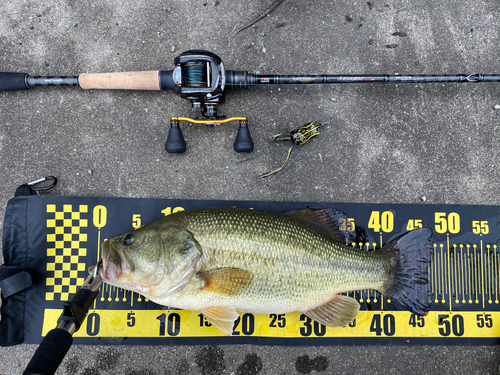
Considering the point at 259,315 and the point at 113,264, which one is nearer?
the point at 113,264

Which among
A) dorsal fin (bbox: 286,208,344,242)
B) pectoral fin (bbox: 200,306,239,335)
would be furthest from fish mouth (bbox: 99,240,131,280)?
dorsal fin (bbox: 286,208,344,242)

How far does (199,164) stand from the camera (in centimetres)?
264

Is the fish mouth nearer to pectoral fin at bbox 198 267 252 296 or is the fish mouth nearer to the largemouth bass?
the largemouth bass

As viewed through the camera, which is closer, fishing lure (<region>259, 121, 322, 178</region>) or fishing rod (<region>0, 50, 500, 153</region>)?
fishing rod (<region>0, 50, 500, 153</region>)

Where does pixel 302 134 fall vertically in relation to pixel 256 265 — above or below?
above

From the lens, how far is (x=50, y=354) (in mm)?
1521

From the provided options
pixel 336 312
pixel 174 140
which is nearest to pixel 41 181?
pixel 174 140

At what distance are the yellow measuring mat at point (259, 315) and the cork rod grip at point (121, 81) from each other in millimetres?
950

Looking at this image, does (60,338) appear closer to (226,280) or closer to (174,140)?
(226,280)

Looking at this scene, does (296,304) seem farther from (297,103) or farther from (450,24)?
(450,24)

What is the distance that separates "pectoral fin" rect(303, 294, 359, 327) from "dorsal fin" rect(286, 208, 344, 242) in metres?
0.48

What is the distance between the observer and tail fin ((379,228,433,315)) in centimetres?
242

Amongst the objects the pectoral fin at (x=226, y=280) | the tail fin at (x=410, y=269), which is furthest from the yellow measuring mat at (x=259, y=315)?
the pectoral fin at (x=226, y=280)

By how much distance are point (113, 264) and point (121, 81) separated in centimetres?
149
